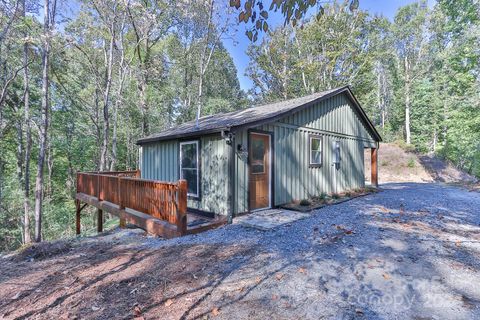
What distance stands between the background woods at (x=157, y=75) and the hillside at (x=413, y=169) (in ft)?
4.38

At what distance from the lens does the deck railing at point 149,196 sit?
4.96m

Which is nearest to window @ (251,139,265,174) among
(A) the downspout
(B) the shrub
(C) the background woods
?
(A) the downspout

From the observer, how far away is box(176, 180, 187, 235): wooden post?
489cm

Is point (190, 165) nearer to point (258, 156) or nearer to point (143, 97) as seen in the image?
point (258, 156)

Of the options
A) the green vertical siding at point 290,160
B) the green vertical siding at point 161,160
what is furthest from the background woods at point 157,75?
the green vertical siding at point 290,160

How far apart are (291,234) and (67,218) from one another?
549 inches

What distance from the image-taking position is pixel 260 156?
6.98 metres

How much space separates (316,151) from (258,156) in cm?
291

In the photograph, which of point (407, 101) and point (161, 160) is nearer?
point (161, 160)

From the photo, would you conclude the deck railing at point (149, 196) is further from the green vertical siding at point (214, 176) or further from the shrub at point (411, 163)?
the shrub at point (411, 163)

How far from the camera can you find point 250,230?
5.46m

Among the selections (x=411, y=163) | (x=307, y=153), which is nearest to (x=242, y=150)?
(x=307, y=153)

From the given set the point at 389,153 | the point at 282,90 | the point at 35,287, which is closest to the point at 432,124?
the point at 389,153

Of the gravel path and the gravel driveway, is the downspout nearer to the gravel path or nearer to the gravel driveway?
the gravel path
